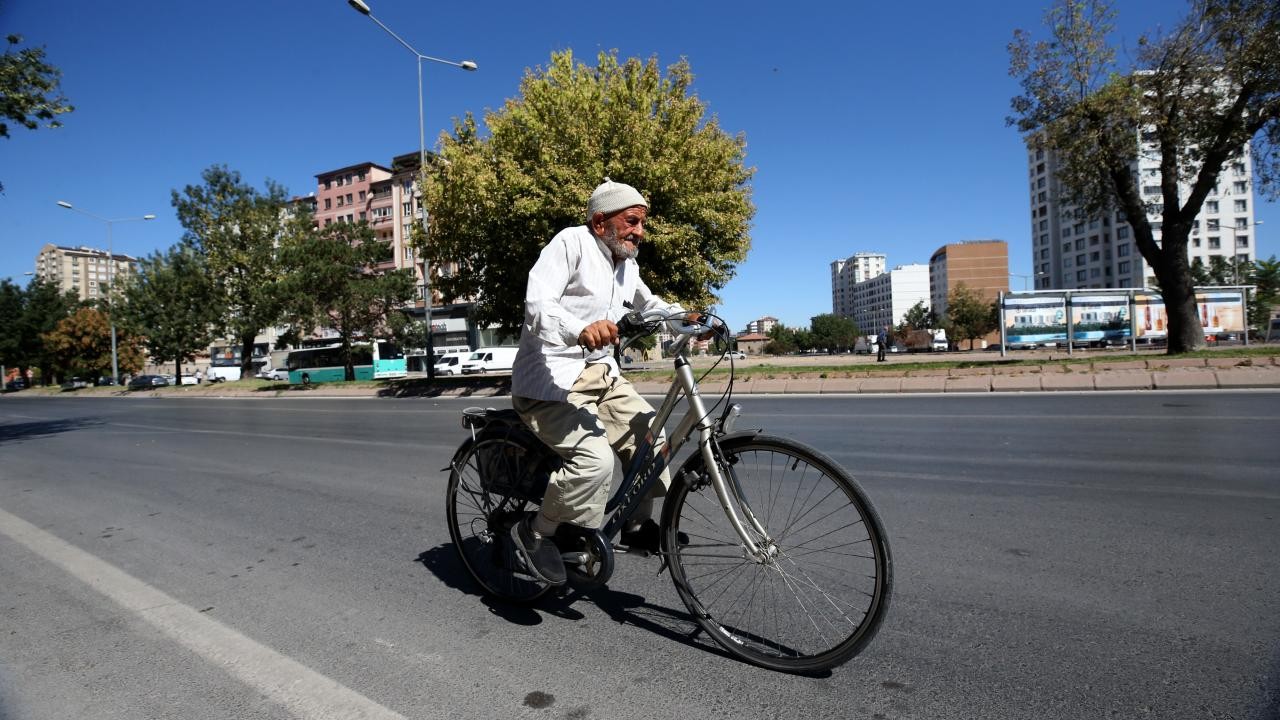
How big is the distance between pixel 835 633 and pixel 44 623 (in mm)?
3489

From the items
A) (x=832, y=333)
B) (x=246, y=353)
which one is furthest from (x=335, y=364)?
(x=832, y=333)

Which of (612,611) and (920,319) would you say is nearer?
(612,611)

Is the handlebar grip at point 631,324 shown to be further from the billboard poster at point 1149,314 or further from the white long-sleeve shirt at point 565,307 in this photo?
the billboard poster at point 1149,314

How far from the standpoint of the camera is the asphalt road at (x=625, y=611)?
6.97ft

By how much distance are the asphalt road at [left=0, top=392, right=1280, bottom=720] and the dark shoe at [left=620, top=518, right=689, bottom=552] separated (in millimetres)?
358

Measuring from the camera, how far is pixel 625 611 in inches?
113

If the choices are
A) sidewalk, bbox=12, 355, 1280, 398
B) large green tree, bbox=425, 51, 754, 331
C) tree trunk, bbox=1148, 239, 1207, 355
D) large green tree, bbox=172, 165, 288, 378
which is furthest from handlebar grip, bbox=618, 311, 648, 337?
large green tree, bbox=172, 165, 288, 378

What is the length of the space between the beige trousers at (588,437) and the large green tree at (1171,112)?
18619 mm

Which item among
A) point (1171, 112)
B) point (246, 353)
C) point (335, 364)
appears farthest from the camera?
point (335, 364)

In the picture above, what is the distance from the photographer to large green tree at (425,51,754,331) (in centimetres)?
1862

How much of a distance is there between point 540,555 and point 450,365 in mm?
45863

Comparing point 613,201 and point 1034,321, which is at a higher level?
point 1034,321

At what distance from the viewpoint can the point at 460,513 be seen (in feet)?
10.7

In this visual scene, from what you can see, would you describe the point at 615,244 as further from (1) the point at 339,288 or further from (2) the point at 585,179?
(1) the point at 339,288
